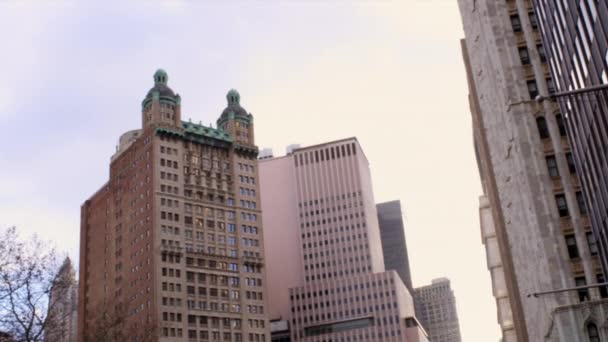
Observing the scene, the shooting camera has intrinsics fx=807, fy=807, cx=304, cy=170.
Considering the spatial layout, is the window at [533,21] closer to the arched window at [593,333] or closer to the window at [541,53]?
the window at [541,53]

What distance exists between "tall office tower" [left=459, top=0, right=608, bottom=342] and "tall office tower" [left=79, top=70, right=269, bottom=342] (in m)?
100

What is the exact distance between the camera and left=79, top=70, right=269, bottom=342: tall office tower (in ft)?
580

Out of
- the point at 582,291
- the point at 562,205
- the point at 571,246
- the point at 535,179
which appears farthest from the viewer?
the point at 535,179

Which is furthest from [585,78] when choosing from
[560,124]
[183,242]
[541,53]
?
[183,242]

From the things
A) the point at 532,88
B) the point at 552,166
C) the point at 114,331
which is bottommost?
the point at 114,331

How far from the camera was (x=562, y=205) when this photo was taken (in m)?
73.5

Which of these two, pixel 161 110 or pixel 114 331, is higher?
pixel 161 110

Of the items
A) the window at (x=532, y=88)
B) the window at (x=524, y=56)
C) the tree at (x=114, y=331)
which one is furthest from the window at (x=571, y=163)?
the tree at (x=114, y=331)

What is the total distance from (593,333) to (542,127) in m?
20.5

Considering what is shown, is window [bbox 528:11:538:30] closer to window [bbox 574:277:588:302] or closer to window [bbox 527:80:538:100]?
window [bbox 527:80:538:100]

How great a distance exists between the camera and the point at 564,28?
57.7 metres

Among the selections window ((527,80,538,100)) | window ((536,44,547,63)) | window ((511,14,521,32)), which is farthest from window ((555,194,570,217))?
window ((511,14,521,32))

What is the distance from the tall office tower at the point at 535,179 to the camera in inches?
2751

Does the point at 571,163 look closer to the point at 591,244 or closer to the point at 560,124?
the point at 560,124
